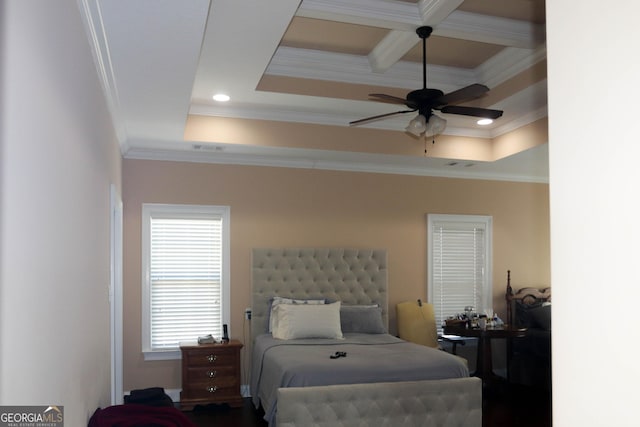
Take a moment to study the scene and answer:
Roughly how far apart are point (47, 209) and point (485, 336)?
509 cm

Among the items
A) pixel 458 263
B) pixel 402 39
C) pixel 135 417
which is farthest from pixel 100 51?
pixel 458 263

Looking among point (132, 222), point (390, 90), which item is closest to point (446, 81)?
point (390, 90)

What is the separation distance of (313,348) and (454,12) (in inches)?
121

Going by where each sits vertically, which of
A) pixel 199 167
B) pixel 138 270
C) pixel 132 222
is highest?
pixel 199 167

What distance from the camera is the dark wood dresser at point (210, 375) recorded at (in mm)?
5262

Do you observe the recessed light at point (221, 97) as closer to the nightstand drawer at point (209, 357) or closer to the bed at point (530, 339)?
the nightstand drawer at point (209, 357)

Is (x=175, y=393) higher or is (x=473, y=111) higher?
(x=473, y=111)

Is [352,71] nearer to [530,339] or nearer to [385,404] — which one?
[385,404]

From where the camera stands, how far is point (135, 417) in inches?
106

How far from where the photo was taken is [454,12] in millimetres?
3781

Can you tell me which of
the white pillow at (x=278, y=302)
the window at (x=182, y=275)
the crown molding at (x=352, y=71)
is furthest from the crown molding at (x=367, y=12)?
the white pillow at (x=278, y=302)

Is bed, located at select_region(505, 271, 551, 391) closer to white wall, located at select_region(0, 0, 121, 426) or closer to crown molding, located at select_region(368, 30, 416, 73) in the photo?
crown molding, located at select_region(368, 30, 416, 73)

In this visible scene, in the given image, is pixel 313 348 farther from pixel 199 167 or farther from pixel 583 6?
pixel 583 6

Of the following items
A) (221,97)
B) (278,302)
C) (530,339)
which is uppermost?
(221,97)
